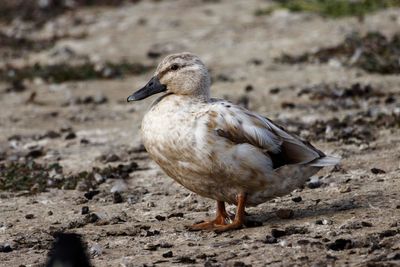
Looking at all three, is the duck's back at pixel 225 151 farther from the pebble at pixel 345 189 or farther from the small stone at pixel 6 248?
the small stone at pixel 6 248

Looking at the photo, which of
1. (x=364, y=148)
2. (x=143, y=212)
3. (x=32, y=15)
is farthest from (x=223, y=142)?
(x=32, y=15)

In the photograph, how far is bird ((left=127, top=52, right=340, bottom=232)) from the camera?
8.43 metres

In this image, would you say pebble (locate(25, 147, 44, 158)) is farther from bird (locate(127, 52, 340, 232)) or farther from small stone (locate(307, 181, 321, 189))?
bird (locate(127, 52, 340, 232))

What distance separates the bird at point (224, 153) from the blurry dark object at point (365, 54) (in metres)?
7.40

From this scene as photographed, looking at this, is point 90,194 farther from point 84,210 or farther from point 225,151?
point 225,151

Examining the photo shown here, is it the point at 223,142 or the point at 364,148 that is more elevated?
the point at 223,142

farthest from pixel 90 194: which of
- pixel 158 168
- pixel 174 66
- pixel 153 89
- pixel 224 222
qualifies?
pixel 224 222

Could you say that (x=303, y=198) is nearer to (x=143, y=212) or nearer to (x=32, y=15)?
(x=143, y=212)

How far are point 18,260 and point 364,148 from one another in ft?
15.3

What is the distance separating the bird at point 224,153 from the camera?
27.7 ft

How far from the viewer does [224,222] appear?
8727mm

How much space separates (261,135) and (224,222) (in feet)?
2.56

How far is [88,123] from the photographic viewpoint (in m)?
14.8

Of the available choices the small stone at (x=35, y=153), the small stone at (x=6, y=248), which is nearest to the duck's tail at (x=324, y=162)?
the small stone at (x=6, y=248)
